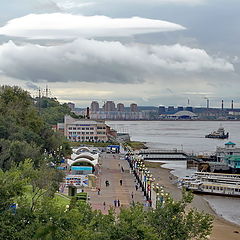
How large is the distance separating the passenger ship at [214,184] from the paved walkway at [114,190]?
655 centimetres

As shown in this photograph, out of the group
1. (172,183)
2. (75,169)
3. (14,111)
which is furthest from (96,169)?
(14,111)

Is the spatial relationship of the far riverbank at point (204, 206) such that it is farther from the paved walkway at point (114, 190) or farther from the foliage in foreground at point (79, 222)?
the foliage in foreground at point (79, 222)

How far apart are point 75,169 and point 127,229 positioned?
36852 mm

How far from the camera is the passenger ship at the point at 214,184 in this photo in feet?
168

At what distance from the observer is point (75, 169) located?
53.2m

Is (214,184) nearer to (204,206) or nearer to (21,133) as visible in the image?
(204,206)

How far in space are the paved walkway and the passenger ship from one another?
21.5 feet

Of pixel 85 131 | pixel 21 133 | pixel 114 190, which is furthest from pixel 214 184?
pixel 85 131

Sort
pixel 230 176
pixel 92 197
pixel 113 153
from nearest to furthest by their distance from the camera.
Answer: pixel 92 197, pixel 230 176, pixel 113 153

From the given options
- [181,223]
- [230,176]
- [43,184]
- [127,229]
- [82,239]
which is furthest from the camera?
[230,176]

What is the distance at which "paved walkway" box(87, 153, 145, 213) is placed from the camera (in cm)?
3872

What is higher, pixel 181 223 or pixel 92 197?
pixel 181 223

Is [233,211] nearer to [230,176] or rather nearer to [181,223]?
[230,176]

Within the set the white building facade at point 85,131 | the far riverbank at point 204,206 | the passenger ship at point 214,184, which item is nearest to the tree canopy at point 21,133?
the far riverbank at point 204,206
